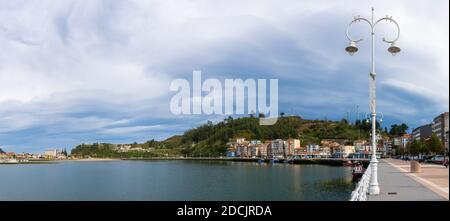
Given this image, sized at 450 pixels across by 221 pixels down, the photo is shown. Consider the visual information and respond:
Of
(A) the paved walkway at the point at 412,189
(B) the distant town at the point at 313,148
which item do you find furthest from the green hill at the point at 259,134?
(A) the paved walkway at the point at 412,189

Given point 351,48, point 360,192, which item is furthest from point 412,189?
point 351,48

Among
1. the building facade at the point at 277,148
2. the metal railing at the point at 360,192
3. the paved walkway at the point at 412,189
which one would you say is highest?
the metal railing at the point at 360,192

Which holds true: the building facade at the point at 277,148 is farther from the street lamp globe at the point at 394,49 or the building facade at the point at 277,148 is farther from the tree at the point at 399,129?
the street lamp globe at the point at 394,49

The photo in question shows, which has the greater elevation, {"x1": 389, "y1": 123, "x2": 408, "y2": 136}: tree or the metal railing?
{"x1": 389, "y1": 123, "x2": 408, "y2": 136}: tree

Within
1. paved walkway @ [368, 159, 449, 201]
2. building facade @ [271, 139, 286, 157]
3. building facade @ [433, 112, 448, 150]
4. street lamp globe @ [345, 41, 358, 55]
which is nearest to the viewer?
street lamp globe @ [345, 41, 358, 55]

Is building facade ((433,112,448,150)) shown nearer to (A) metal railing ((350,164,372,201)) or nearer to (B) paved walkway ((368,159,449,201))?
(B) paved walkway ((368,159,449,201))

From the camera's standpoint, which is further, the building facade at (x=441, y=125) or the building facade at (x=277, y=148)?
the building facade at (x=277, y=148)

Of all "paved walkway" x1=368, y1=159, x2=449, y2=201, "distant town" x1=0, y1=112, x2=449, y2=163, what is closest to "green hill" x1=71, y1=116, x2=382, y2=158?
"distant town" x1=0, y1=112, x2=449, y2=163

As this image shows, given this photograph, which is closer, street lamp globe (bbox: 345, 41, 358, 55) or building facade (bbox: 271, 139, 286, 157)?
street lamp globe (bbox: 345, 41, 358, 55)

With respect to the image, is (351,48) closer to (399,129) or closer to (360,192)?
(360,192)

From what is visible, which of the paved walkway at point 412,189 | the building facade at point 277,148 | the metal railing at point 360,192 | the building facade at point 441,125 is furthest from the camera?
the building facade at point 277,148
